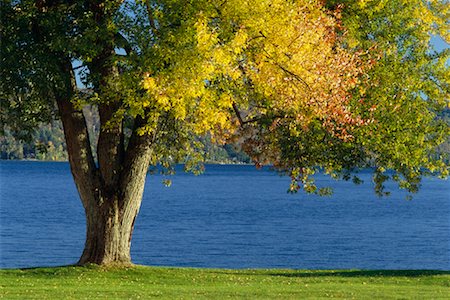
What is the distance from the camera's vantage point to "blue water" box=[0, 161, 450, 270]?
1941 inches

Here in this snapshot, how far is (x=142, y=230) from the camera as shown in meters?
66.8

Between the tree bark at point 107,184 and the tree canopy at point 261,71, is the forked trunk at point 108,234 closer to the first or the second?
the tree bark at point 107,184

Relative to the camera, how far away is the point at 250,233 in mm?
65688

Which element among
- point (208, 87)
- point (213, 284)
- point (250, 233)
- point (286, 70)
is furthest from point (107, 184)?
point (250, 233)

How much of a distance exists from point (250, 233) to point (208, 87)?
47347 millimetres

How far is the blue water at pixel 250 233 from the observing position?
49.3 metres

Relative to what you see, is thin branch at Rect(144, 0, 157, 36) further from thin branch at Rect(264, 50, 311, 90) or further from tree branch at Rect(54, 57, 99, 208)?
tree branch at Rect(54, 57, 99, 208)

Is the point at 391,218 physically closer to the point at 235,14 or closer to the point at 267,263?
the point at 267,263

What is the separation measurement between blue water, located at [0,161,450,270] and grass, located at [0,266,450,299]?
23.6 m

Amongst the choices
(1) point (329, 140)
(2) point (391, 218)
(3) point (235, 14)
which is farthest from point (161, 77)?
(2) point (391, 218)

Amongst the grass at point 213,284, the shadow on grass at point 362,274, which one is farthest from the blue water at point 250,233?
the grass at point 213,284

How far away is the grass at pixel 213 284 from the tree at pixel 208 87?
1726mm

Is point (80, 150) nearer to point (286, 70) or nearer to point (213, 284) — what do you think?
point (213, 284)

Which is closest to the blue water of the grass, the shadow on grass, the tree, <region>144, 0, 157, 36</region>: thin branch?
the shadow on grass
